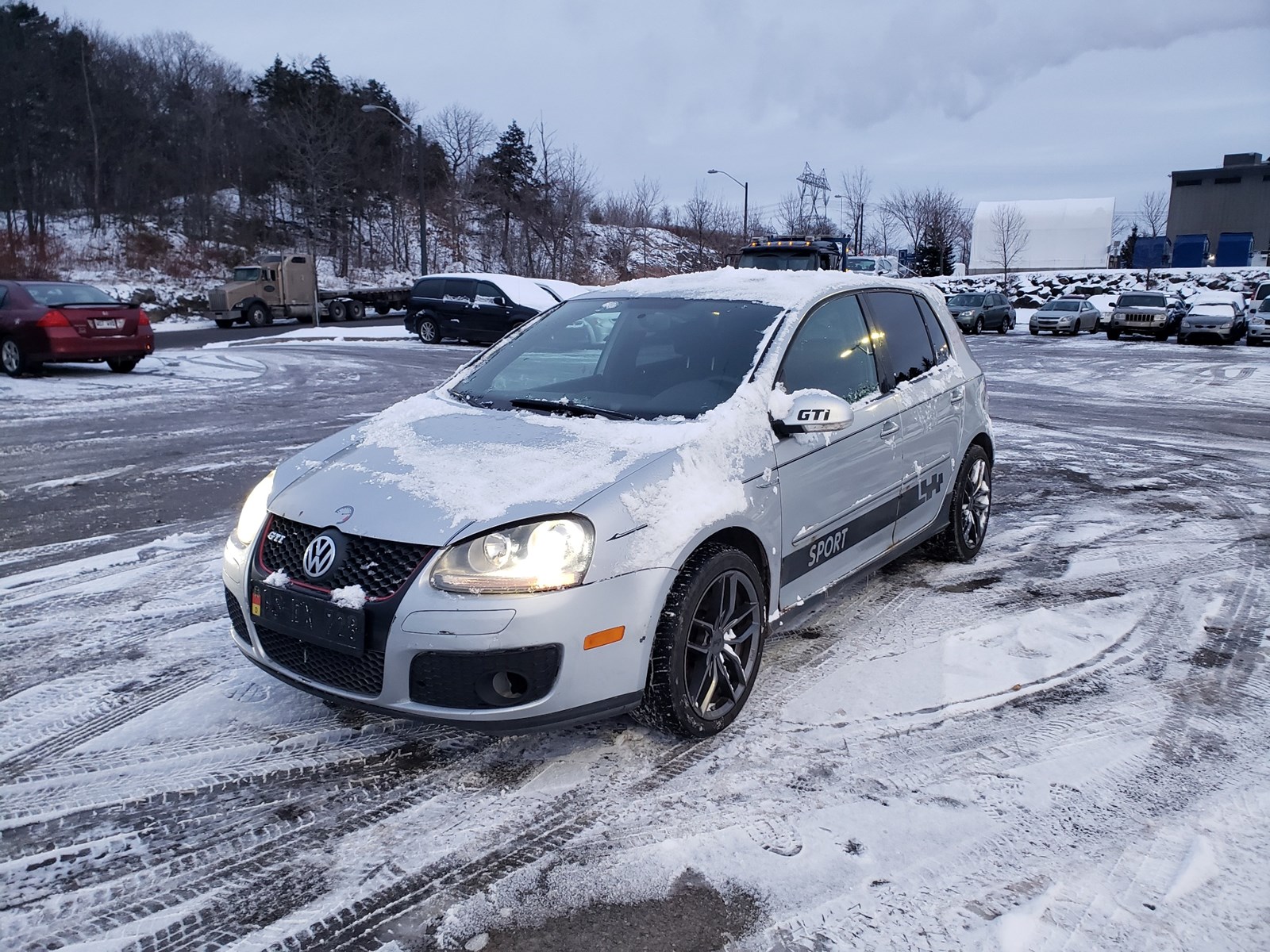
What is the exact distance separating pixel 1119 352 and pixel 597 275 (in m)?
41.8

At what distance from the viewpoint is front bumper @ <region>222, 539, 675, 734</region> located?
2.79 metres

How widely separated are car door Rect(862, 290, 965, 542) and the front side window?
0.14 meters

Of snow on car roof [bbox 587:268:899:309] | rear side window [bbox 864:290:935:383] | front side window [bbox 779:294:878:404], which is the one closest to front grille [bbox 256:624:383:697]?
front side window [bbox 779:294:878:404]

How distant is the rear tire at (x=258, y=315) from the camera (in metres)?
32.8

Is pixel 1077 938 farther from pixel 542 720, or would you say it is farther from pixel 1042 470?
pixel 1042 470

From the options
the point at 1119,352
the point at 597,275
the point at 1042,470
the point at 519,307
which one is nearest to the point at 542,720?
the point at 1042,470

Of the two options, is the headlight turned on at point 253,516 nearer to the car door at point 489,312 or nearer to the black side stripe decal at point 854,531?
the black side stripe decal at point 854,531

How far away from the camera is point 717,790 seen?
3.03 m

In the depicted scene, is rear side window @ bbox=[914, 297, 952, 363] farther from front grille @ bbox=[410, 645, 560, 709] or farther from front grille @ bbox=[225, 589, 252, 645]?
front grille @ bbox=[225, 589, 252, 645]

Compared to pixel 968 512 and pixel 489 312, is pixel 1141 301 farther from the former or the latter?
pixel 968 512

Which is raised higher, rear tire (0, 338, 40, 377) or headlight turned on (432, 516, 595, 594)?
rear tire (0, 338, 40, 377)

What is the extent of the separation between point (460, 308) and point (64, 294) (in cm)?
1093

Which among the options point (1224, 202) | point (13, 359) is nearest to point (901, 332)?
point (13, 359)

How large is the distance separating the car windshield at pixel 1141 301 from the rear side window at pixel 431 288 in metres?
21.9
